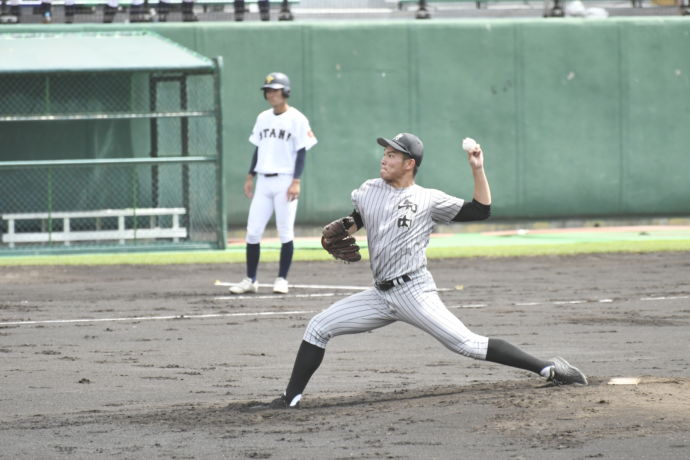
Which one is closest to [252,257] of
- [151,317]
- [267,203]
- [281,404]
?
[267,203]

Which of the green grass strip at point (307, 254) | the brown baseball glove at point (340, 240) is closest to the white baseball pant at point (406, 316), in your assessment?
the brown baseball glove at point (340, 240)

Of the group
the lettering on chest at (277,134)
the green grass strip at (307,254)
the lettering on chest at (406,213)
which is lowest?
the green grass strip at (307,254)

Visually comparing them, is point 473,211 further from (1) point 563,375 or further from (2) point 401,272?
(1) point 563,375

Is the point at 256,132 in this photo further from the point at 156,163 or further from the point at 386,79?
the point at 386,79

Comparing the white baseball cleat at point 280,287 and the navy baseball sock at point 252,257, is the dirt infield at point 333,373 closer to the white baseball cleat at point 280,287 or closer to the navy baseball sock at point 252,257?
the white baseball cleat at point 280,287

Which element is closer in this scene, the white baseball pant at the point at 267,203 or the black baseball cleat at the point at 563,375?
the black baseball cleat at the point at 563,375

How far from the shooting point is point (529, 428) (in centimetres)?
689

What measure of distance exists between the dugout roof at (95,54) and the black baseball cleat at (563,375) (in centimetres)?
1139

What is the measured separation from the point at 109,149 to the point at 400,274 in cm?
1358

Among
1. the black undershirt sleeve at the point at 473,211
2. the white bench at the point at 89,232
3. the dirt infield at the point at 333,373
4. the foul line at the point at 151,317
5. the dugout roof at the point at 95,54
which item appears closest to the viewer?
the dirt infield at the point at 333,373

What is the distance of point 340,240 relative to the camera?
788 cm

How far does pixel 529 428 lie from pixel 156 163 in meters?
12.2

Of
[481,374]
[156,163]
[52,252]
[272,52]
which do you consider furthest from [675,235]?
[481,374]

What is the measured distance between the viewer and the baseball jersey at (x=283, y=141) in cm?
1378
